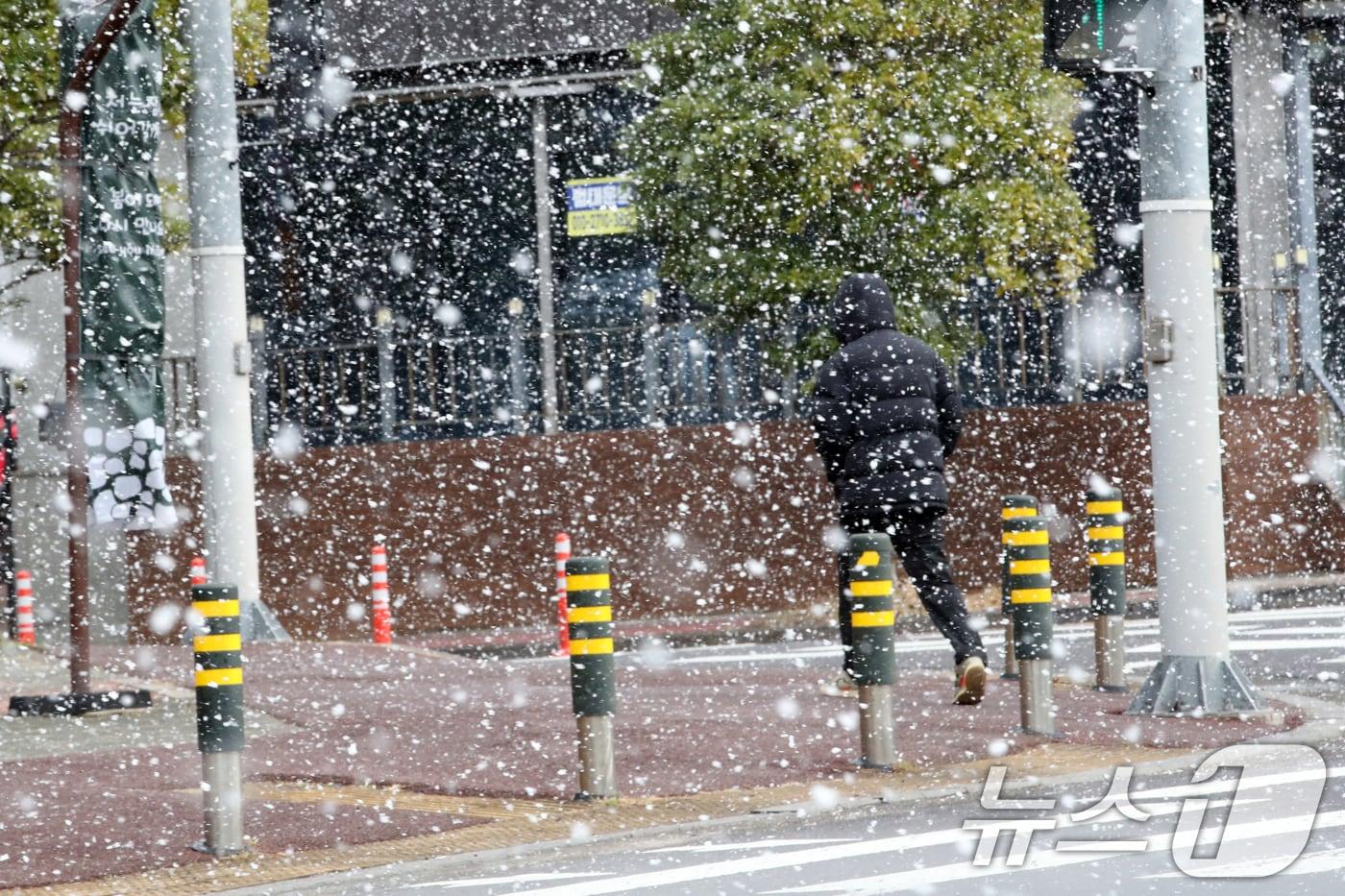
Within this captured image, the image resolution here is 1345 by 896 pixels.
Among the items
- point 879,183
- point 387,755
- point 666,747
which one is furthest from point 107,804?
point 879,183

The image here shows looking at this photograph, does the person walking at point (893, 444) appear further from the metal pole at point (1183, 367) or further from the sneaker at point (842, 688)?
the metal pole at point (1183, 367)

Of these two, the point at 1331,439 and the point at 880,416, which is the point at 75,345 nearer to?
the point at 880,416

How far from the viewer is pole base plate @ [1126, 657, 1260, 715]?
10.4 metres

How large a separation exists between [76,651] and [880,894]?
6691mm

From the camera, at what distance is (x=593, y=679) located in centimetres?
848

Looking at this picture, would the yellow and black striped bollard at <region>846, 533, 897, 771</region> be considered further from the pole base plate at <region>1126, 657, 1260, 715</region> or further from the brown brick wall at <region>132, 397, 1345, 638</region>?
the brown brick wall at <region>132, 397, 1345, 638</region>

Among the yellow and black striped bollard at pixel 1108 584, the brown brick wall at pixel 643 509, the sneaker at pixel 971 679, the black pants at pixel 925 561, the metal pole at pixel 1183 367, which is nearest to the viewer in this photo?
the sneaker at pixel 971 679

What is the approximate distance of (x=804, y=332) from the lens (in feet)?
67.0

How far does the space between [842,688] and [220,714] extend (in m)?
4.73

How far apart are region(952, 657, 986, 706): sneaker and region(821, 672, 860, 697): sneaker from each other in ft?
3.66

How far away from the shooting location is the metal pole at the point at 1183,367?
10.5m

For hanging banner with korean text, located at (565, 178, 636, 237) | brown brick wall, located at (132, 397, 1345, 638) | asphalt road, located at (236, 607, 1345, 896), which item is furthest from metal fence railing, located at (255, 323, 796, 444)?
asphalt road, located at (236, 607, 1345, 896)

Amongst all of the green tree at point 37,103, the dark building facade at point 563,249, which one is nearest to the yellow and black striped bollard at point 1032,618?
the green tree at point 37,103

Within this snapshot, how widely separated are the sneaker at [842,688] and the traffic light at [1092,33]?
128 inches
